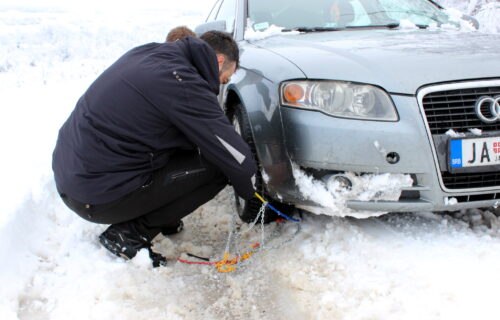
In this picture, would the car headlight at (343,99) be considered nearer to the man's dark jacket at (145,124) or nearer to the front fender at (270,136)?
the front fender at (270,136)

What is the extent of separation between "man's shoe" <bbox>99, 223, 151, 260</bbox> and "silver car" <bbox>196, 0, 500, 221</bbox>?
29.0 inches

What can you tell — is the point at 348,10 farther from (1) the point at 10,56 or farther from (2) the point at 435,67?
(1) the point at 10,56

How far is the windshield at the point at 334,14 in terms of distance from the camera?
3043 mm

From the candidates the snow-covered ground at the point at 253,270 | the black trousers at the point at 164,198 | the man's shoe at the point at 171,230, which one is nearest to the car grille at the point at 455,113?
the snow-covered ground at the point at 253,270

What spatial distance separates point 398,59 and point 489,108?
18.6 inches

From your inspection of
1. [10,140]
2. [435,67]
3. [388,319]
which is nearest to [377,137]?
[435,67]

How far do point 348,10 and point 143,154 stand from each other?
1.92m

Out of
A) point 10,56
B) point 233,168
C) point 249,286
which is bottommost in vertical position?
point 10,56

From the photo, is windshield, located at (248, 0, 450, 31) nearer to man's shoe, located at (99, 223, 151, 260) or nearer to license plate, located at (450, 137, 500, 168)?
license plate, located at (450, 137, 500, 168)

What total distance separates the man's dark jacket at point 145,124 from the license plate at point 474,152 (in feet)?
3.04

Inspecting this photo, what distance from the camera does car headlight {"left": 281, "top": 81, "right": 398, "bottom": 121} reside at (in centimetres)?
204

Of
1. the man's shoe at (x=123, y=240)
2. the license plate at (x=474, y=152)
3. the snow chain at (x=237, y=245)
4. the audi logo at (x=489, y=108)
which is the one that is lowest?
the snow chain at (x=237, y=245)

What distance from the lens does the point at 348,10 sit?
315 cm

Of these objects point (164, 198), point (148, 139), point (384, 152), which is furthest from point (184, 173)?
point (384, 152)
